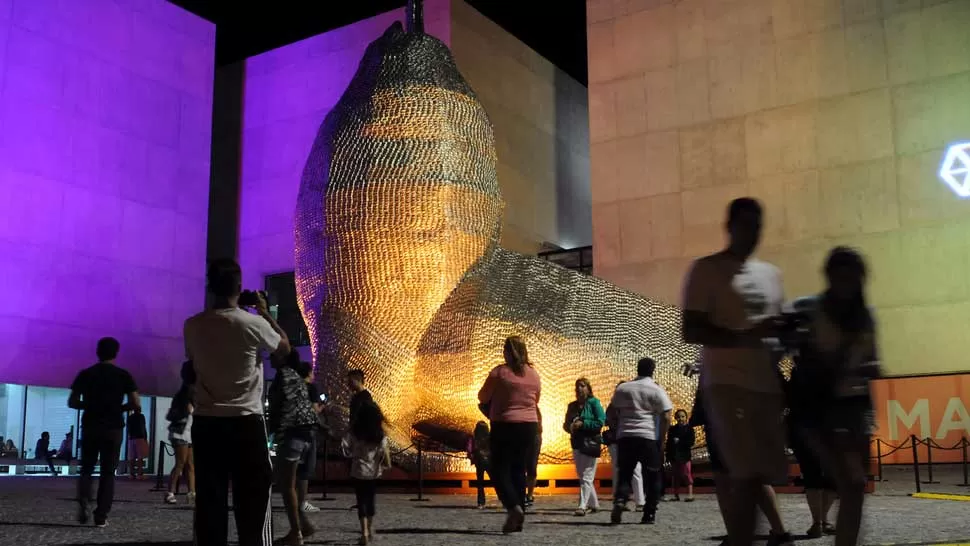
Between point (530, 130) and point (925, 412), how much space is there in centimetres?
1140

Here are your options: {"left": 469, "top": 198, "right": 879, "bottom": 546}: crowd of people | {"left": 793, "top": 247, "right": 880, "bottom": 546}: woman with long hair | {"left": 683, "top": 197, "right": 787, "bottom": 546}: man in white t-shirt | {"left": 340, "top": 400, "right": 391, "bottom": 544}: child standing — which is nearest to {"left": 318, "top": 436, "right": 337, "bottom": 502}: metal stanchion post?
{"left": 340, "top": 400, "right": 391, "bottom": 544}: child standing

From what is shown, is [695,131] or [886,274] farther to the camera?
[695,131]

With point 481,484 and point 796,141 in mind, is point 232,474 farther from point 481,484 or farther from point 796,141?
point 796,141

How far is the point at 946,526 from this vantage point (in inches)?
263

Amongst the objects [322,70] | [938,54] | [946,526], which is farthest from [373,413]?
[322,70]

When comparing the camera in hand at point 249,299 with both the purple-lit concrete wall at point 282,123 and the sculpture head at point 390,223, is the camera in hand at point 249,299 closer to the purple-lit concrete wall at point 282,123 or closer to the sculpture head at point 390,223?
the sculpture head at point 390,223

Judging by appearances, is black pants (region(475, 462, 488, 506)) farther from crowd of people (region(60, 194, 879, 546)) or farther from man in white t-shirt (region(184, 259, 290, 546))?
man in white t-shirt (region(184, 259, 290, 546))

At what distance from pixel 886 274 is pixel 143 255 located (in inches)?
582

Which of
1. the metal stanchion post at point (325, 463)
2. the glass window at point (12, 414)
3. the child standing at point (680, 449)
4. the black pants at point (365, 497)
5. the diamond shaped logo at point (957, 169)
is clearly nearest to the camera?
the black pants at point (365, 497)

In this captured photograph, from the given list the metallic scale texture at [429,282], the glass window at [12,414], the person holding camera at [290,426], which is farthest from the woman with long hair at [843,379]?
the glass window at [12,414]

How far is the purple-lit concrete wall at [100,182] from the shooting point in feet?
59.5

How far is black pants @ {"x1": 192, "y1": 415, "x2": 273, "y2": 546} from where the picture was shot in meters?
4.04

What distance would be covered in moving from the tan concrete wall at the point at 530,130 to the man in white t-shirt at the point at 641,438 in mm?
14771

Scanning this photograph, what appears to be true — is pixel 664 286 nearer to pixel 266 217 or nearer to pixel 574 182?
pixel 574 182
